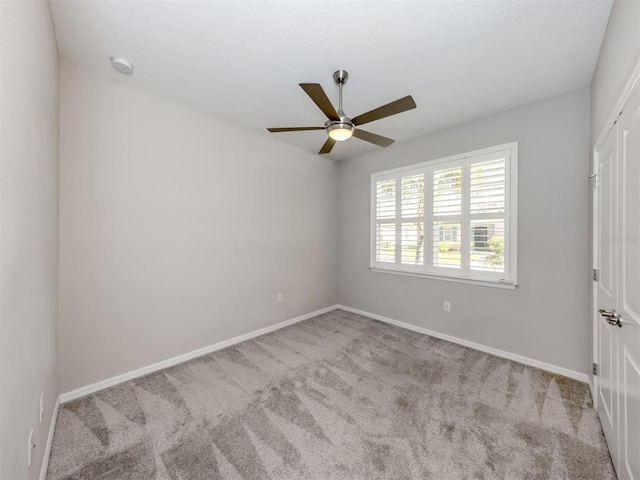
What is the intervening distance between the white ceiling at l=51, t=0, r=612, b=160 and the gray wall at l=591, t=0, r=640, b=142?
0.42 ft

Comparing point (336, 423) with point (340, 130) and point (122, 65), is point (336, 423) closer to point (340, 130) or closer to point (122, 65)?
point (340, 130)

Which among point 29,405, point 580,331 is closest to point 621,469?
point 580,331

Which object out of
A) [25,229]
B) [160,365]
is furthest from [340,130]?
[160,365]

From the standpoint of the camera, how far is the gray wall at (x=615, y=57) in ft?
4.17

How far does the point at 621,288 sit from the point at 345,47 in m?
2.32

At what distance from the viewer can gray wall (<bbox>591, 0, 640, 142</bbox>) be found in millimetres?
1272

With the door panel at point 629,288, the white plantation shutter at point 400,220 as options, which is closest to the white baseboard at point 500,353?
the white plantation shutter at point 400,220

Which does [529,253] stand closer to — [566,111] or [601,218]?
[601,218]

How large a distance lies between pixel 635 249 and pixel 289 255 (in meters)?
3.33

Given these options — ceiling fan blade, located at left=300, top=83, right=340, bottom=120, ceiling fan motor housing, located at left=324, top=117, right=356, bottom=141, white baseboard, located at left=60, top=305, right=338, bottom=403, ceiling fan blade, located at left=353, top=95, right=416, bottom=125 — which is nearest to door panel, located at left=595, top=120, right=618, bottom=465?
ceiling fan blade, located at left=353, top=95, right=416, bottom=125

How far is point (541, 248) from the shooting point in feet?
8.73

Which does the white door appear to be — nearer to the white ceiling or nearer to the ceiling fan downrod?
the white ceiling

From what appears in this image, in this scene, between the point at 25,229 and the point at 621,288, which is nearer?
the point at 25,229

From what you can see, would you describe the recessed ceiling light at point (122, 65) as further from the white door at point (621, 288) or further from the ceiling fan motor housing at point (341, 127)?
the white door at point (621, 288)
